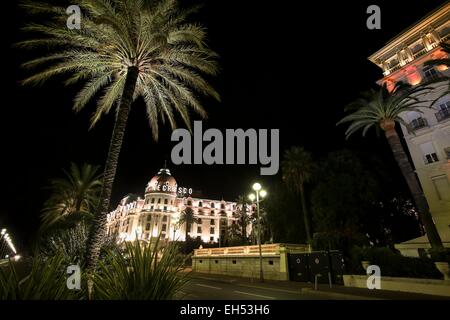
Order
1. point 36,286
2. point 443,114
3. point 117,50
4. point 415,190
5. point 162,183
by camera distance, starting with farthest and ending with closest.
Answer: point 162,183 < point 443,114 < point 415,190 < point 117,50 < point 36,286

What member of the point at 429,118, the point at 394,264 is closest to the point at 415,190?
the point at 394,264

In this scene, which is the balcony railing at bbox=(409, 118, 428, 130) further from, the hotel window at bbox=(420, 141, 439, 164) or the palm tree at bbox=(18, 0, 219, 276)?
the palm tree at bbox=(18, 0, 219, 276)

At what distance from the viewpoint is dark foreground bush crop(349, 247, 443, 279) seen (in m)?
15.1

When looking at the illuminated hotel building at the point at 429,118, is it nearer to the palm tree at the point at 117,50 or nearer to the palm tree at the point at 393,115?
the palm tree at the point at 393,115

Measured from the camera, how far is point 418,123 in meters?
28.6

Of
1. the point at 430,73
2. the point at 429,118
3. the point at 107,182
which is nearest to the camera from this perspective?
the point at 107,182

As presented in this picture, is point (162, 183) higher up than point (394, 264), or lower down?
higher up

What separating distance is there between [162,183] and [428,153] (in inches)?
3531

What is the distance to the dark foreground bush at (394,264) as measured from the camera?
15117 millimetres

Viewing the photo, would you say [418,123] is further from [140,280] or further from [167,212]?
[167,212]

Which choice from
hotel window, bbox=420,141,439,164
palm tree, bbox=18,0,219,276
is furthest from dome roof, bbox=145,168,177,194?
palm tree, bbox=18,0,219,276

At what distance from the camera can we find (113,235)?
12.0m
